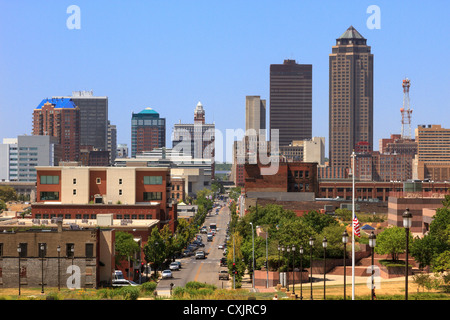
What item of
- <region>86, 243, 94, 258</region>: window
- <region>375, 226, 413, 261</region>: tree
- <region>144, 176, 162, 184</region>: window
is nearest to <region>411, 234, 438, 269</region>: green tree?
<region>375, 226, 413, 261</region>: tree

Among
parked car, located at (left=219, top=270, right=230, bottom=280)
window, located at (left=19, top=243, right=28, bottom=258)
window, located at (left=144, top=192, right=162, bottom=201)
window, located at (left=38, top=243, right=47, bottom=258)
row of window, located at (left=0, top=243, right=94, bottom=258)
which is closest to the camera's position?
window, located at (left=38, top=243, right=47, bottom=258)

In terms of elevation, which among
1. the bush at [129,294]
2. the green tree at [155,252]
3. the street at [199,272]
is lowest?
the street at [199,272]

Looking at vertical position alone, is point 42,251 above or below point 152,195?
below

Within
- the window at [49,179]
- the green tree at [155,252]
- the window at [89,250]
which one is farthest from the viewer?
the window at [49,179]

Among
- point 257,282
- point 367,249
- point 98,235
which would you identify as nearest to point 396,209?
point 367,249

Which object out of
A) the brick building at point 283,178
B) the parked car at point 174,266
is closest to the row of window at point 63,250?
the parked car at point 174,266

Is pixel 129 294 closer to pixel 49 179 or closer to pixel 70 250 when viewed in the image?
pixel 70 250

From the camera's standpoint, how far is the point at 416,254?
6781 cm

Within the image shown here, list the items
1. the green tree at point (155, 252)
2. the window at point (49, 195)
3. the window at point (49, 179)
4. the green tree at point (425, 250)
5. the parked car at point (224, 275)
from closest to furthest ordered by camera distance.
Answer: the green tree at point (425, 250)
the parked car at point (224, 275)
the green tree at point (155, 252)
the window at point (49, 195)
the window at point (49, 179)

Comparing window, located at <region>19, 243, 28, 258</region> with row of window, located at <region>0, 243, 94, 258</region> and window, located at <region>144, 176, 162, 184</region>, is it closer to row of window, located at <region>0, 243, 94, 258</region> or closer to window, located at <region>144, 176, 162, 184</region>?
row of window, located at <region>0, 243, 94, 258</region>

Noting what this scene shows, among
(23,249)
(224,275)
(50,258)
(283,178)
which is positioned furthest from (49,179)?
(283,178)

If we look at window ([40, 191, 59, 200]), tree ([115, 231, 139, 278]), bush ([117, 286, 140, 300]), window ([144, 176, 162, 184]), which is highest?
window ([144, 176, 162, 184])

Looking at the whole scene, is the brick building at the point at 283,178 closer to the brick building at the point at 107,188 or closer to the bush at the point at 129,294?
the brick building at the point at 107,188
